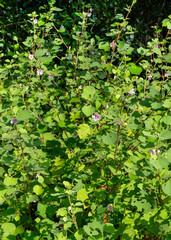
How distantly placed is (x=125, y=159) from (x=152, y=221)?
45cm

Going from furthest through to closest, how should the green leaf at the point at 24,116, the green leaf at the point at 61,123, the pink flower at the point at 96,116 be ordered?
the green leaf at the point at 61,123 < the pink flower at the point at 96,116 < the green leaf at the point at 24,116

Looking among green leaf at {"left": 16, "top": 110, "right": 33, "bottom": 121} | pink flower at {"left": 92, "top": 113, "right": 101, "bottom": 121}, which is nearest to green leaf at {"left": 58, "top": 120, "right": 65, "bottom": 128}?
pink flower at {"left": 92, "top": 113, "right": 101, "bottom": 121}

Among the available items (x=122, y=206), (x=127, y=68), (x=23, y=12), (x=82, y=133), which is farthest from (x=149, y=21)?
(x=122, y=206)

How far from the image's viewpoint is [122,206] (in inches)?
71.2

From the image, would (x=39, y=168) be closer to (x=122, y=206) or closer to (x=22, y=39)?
(x=122, y=206)

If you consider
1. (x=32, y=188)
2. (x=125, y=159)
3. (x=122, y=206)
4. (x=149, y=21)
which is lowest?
(x=122, y=206)

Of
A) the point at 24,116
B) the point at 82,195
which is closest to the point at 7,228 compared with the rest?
the point at 82,195

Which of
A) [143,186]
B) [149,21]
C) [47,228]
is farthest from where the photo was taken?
[149,21]

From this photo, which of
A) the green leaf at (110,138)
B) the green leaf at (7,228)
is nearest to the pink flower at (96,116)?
the green leaf at (110,138)

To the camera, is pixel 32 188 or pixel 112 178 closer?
pixel 32 188

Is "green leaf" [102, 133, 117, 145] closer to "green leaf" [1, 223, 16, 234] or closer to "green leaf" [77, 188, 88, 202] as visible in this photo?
"green leaf" [77, 188, 88, 202]

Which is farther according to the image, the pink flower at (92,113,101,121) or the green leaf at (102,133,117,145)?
the pink flower at (92,113,101,121)

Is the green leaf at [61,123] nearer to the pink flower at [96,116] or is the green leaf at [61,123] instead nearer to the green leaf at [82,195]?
the pink flower at [96,116]

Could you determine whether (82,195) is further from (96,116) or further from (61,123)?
(61,123)
